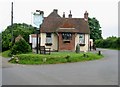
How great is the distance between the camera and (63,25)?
155 ft

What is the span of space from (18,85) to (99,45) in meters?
70.1

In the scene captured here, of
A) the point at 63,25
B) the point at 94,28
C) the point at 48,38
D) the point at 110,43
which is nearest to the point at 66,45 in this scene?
the point at 63,25

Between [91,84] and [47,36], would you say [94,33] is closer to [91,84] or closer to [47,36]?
[47,36]

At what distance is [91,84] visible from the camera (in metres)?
14.4

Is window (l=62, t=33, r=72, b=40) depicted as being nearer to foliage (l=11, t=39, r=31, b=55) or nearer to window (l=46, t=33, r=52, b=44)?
window (l=46, t=33, r=52, b=44)

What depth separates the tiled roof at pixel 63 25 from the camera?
4684 cm

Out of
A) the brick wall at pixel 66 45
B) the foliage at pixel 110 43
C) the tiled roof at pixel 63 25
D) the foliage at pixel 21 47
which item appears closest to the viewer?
the foliage at pixel 21 47

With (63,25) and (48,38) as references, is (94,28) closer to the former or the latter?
(48,38)

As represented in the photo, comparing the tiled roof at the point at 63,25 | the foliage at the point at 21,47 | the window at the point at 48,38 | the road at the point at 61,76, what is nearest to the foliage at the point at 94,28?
the tiled roof at the point at 63,25

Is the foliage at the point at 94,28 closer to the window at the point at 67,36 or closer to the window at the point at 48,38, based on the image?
the window at the point at 48,38

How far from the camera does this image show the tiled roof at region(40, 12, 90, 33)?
46.8m

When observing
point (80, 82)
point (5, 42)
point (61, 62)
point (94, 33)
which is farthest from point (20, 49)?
point (94, 33)

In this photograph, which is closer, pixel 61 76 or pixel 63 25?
pixel 61 76

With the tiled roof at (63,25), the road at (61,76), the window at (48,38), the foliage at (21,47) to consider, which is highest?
the tiled roof at (63,25)
